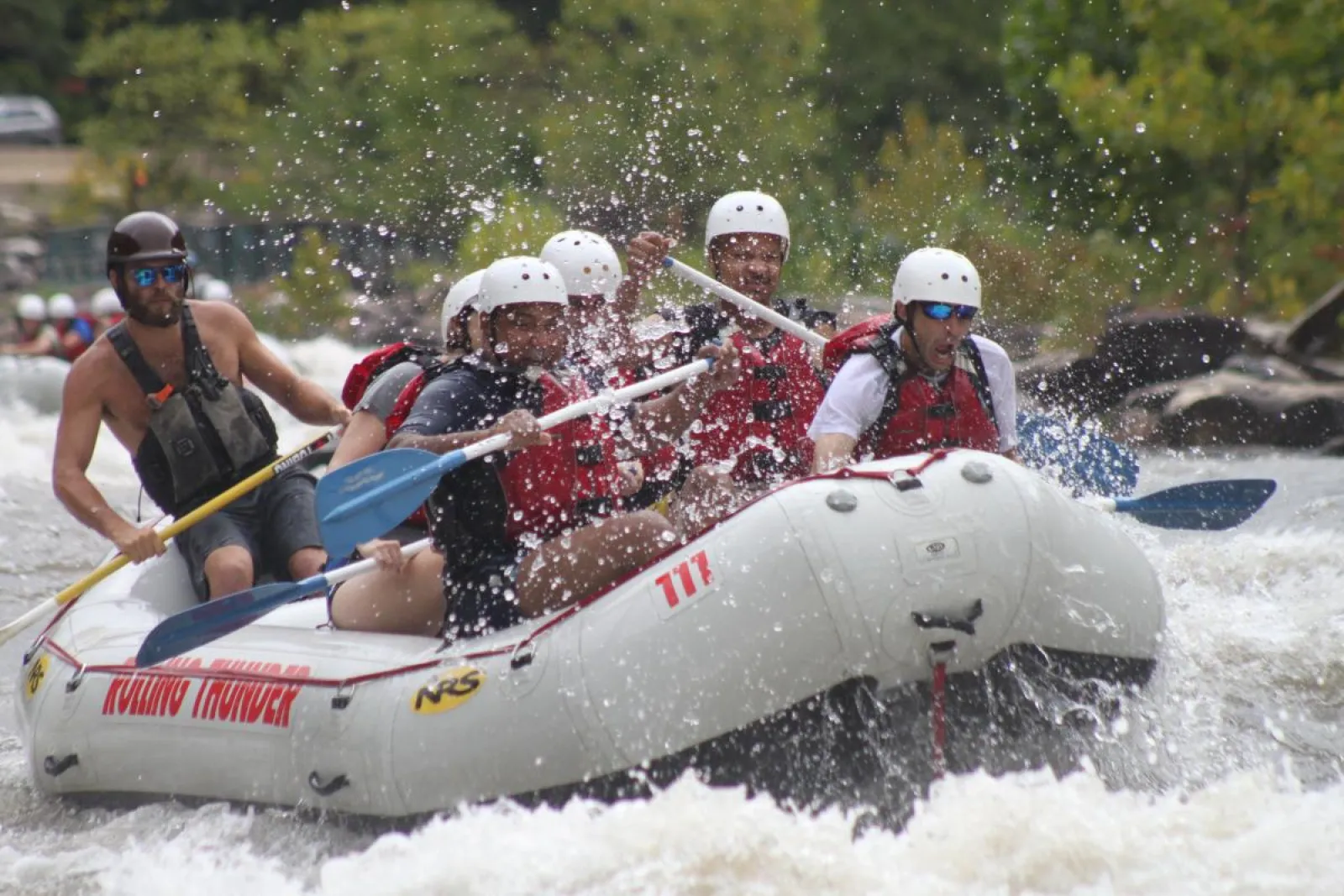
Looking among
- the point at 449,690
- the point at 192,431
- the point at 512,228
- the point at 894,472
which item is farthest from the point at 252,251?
the point at 894,472

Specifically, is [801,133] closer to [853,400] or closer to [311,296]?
[311,296]

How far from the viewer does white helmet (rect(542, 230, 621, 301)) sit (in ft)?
20.8

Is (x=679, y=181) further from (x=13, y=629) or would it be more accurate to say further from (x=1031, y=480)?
(x=1031, y=480)

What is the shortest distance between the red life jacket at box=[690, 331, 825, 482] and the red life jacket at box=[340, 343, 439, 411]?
102 cm

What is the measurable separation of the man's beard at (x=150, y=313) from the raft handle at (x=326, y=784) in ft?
5.61

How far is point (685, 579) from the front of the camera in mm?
4723

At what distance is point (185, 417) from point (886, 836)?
2.80 m

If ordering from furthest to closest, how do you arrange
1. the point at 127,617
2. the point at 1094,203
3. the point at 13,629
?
the point at 1094,203 < the point at 13,629 < the point at 127,617

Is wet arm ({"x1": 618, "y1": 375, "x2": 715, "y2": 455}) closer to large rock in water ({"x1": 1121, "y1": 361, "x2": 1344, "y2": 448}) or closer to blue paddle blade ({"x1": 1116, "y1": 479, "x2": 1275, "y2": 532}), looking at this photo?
blue paddle blade ({"x1": 1116, "y1": 479, "x2": 1275, "y2": 532})

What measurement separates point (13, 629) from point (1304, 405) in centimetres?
930

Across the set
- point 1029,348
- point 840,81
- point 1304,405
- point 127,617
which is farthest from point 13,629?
point 840,81

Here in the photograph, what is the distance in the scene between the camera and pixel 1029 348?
1519 centimetres

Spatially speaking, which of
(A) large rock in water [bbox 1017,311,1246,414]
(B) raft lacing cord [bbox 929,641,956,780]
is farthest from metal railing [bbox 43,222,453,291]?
(B) raft lacing cord [bbox 929,641,956,780]

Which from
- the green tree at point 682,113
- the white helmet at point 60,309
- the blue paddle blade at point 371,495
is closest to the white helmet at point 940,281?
the blue paddle blade at point 371,495
